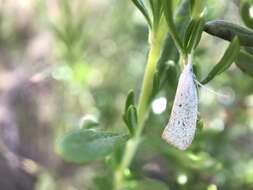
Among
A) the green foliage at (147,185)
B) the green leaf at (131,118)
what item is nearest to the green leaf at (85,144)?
the green leaf at (131,118)

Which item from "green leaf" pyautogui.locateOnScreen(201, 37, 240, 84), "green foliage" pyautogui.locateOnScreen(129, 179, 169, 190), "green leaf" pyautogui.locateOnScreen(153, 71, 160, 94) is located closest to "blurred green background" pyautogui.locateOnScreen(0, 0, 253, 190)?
"green foliage" pyautogui.locateOnScreen(129, 179, 169, 190)

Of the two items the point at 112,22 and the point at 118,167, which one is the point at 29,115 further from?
the point at 118,167

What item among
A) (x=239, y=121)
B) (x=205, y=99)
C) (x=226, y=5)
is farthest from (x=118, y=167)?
(x=226, y=5)

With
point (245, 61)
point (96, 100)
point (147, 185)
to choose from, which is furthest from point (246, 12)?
point (96, 100)

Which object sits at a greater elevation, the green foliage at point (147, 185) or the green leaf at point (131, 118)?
the green leaf at point (131, 118)

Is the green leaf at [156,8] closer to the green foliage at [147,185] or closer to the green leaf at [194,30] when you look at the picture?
the green leaf at [194,30]

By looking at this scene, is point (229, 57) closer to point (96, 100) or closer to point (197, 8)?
point (197, 8)
